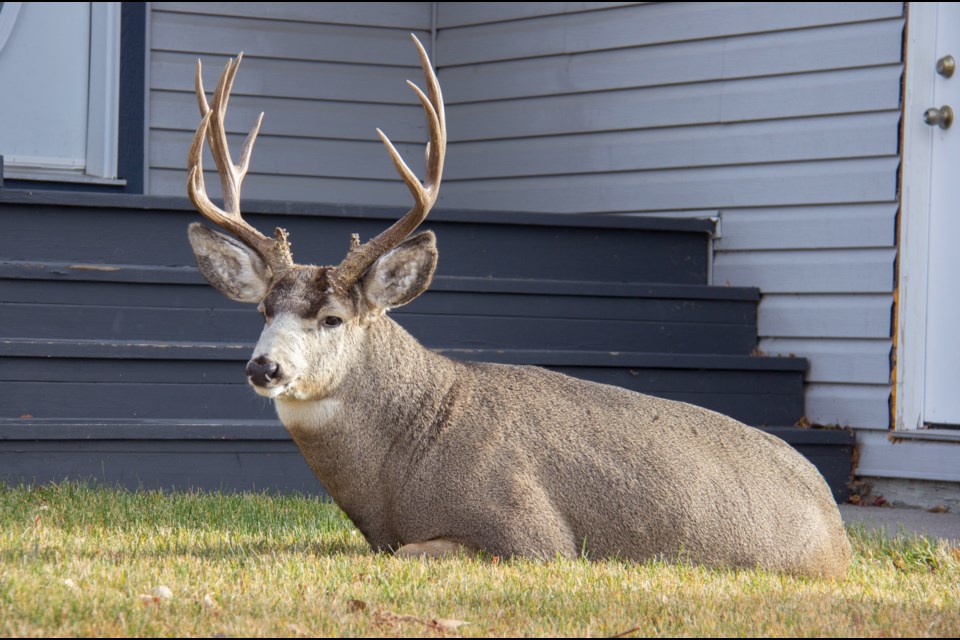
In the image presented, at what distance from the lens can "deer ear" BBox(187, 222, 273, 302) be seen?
5504mm

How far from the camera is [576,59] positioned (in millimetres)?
9781

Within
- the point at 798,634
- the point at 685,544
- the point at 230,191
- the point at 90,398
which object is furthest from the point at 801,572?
the point at 90,398

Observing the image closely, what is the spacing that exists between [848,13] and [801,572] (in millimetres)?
4239

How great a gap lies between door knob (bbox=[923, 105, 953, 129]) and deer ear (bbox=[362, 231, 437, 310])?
3854mm

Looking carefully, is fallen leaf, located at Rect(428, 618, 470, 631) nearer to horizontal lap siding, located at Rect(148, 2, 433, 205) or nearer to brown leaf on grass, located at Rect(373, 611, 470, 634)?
brown leaf on grass, located at Rect(373, 611, 470, 634)

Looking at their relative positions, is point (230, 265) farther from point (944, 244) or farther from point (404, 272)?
point (944, 244)

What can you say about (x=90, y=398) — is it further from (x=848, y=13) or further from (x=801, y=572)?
(x=848, y=13)

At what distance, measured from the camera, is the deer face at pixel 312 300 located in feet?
16.7

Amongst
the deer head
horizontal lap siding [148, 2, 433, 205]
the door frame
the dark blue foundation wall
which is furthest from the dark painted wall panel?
the deer head

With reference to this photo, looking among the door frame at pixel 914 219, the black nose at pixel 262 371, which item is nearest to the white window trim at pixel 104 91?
the black nose at pixel 262 371

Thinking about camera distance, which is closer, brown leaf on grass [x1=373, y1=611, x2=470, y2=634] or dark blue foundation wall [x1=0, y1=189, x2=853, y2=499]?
brown leaf on grass [x1=373, y1=611, x2=470, y2=634]

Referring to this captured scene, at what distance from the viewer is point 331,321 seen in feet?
17.4

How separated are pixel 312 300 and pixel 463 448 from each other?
0.81 meters

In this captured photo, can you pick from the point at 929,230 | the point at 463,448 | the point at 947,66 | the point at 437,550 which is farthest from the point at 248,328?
the point at 947,66
